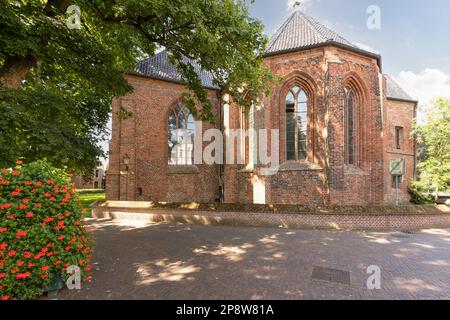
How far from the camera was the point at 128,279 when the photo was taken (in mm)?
4402

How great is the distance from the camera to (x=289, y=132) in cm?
1288

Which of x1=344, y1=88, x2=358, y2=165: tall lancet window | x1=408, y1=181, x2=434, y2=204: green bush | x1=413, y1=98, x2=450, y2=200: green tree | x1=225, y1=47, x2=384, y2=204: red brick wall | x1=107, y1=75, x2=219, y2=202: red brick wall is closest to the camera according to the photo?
x1=225, y1=47, x2=384, y2=204: red brick wall

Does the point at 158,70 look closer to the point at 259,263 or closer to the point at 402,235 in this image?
the point at 259,263

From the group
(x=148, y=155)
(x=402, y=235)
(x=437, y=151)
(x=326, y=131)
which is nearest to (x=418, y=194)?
(x=437, y=151)

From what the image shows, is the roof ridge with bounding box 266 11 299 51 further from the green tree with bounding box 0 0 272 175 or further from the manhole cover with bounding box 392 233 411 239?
the manhole cover with bounding box 392 233 411 239

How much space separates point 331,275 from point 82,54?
9.00 metres

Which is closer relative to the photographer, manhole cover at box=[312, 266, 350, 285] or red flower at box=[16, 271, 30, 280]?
red flower at box=[16, 271, 30, 280]

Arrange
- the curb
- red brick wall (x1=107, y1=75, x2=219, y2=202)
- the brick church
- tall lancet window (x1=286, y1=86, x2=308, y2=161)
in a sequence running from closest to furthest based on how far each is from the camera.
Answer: the curb → the brick church → tall lancet window (x1=286, y1=86, x2=308, y2=161) → red brick wall (x1=107, y1=75, x2=219, y2=202)

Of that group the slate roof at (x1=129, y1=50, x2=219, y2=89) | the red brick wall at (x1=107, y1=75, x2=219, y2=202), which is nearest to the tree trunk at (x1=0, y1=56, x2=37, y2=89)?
the red brick wall at (x1=107, y1=75, x2=219, y2=202)

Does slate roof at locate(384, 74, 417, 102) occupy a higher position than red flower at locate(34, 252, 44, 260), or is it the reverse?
slate roof at locate(384, 74, 417, 102)

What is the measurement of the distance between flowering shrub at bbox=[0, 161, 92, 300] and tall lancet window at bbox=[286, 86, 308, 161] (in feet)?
35.6

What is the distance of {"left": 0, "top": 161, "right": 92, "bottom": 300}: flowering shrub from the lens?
3.48 metres

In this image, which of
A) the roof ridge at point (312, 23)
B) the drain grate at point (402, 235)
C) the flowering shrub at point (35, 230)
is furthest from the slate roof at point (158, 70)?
the drain grate at point (402, 235)

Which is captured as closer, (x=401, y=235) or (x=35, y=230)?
(x=35, y=230)
